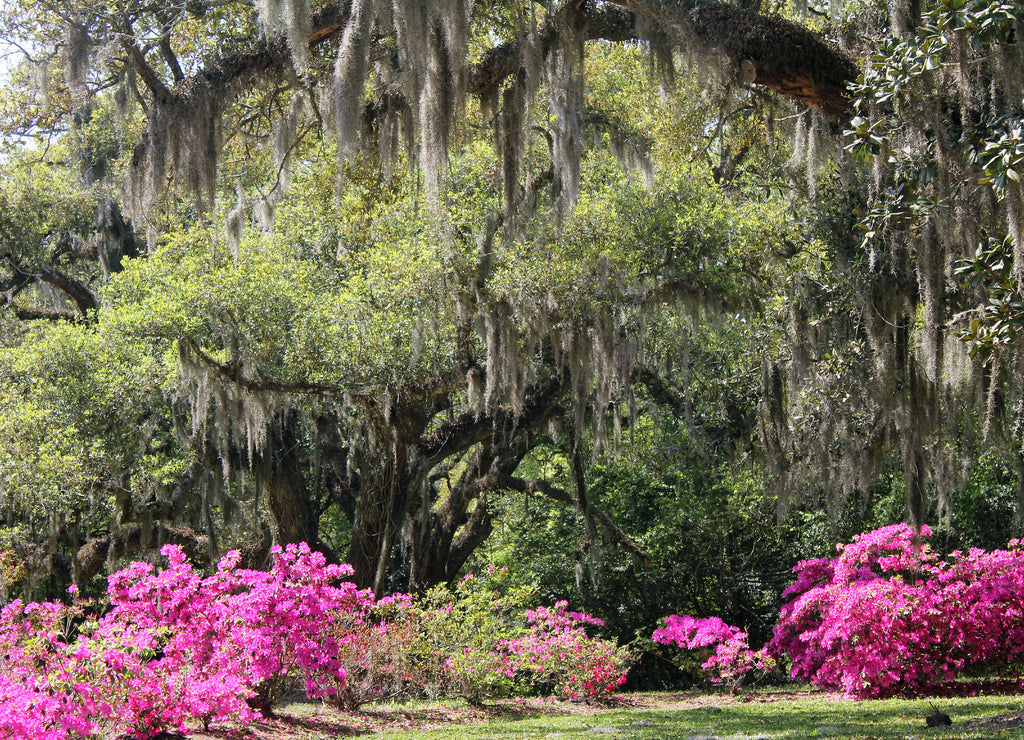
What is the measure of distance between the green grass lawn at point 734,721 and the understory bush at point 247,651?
0.48 m

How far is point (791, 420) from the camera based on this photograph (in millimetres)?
9836

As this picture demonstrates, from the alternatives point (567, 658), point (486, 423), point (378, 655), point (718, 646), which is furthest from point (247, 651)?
point (718, 646)

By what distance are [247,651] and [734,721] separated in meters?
3.93

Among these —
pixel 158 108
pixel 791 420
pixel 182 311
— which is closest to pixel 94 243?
pixel 182 311

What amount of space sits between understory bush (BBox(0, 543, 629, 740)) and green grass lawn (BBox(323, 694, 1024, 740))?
18.7 inches

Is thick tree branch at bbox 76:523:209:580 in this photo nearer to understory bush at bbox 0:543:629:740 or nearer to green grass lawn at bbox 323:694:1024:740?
understory bush at bbox 0:543:629:740

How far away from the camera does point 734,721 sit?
776 centimetres

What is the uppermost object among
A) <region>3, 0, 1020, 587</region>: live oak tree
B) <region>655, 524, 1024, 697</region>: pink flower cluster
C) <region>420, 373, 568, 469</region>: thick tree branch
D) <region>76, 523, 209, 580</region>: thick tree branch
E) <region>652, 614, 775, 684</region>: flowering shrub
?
<region>3, 0, 1020, 587</region>: live oak tree

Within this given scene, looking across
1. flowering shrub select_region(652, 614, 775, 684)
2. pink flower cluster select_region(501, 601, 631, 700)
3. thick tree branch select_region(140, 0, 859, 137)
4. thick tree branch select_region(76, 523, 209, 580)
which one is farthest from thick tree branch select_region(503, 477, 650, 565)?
thick tree branch select_region(140, 0, 859, 137)

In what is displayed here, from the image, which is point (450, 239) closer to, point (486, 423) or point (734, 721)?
point (486, 423)

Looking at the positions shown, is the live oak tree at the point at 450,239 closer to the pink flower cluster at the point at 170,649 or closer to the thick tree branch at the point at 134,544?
the thick tree branch at the point at 134,544

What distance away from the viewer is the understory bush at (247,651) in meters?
5.45

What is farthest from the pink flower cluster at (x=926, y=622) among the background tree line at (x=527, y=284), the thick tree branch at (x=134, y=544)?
the thick tree branch at (x=134, y=544)

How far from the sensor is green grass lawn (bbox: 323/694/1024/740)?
6180 millimetres
